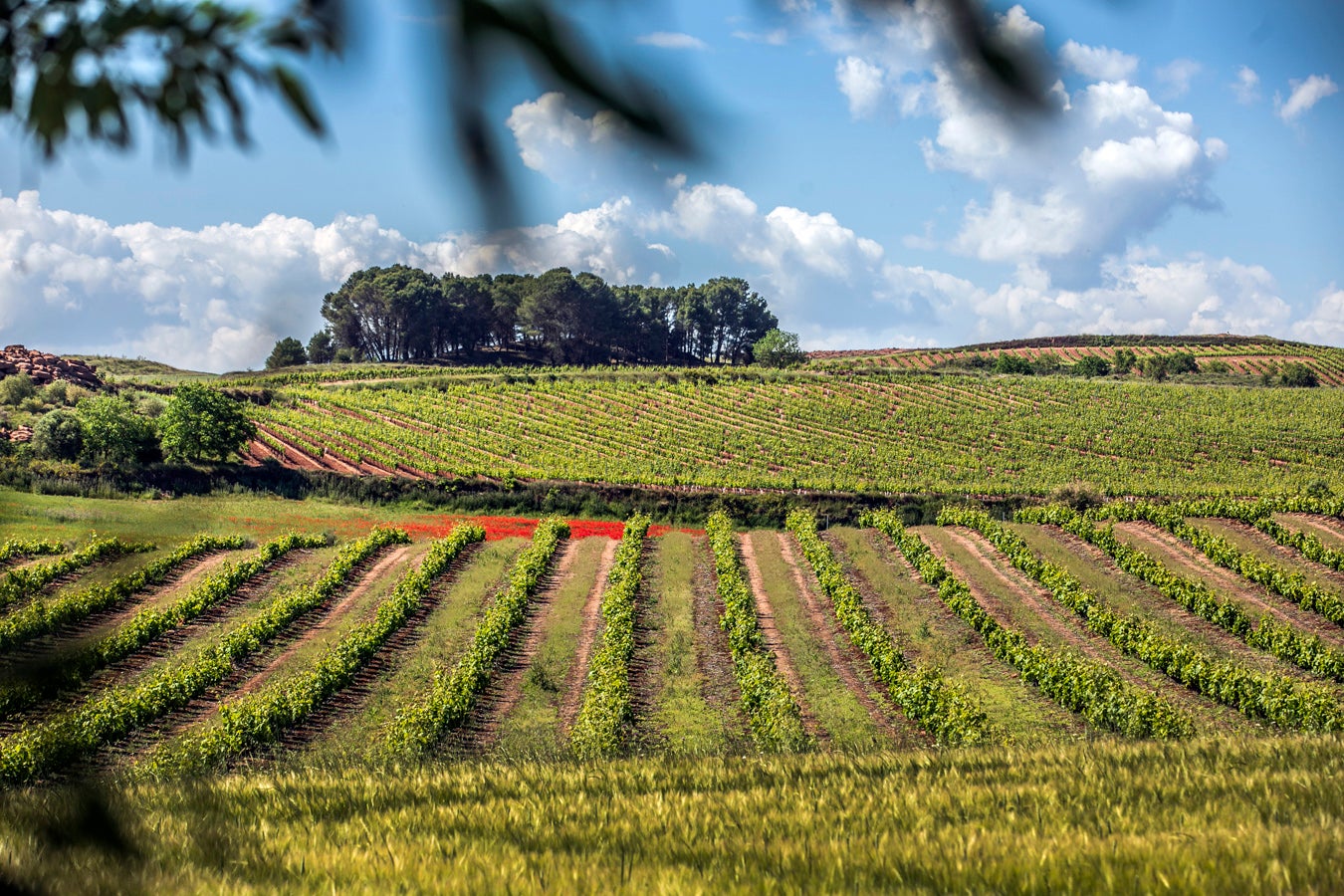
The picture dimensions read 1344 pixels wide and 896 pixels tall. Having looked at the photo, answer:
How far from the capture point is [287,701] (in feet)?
48.6

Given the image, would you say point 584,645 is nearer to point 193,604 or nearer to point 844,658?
point 844,658

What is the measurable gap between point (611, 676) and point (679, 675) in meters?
1.75

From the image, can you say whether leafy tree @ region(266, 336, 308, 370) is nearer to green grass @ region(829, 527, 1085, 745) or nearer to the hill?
green grass @ region(829, 527, 1085, 745)

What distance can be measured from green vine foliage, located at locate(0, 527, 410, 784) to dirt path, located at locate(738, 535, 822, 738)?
1028 cm

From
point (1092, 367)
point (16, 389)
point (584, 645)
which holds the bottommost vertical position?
point (584, 645)

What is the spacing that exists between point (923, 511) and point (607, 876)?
113ft

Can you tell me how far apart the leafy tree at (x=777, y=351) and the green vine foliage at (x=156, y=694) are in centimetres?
6170

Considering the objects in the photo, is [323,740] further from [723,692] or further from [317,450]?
[317,450]

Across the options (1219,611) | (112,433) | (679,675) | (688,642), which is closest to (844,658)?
(688,642)

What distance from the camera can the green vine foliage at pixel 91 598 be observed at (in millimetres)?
13062

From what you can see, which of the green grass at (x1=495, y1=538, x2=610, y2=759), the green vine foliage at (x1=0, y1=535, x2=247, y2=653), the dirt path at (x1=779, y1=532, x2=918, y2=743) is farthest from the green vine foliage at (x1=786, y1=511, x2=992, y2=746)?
the green vine foliage at (x1=0, y1=535, x2=247, y2=653)

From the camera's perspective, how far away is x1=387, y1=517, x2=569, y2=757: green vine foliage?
1380 centimetres

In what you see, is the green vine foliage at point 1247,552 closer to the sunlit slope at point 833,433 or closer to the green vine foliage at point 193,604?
the sunlit slope at point 833,433

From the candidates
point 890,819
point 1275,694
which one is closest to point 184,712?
point 890,819
